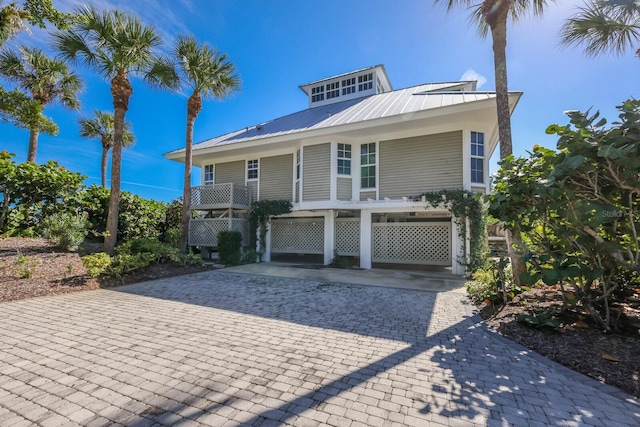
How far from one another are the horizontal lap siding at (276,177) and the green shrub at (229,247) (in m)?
2.59

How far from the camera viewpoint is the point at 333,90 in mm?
16312

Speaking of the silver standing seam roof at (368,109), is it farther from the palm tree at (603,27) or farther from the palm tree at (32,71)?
the palm tree at (32,71)

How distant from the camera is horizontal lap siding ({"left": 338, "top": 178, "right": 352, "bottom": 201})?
450 inches

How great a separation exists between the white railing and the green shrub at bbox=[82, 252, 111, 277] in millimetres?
5103

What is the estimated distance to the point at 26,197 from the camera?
980 cm

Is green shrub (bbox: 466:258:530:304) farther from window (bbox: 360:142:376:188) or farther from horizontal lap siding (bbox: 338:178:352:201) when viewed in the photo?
horizontal lap siding (bbox: 338:178:352:201)

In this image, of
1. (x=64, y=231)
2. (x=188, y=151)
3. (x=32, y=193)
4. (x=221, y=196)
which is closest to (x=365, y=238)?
(x=221, y=196)

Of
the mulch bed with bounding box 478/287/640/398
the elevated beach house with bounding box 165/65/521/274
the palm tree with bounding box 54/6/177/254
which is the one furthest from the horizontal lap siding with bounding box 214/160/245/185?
the mulch bed with bounding box 478/287/640/398

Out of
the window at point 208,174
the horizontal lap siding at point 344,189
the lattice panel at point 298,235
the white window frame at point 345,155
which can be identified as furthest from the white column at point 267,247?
the window at point 208,174

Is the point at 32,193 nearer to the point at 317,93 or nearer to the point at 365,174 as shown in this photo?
the point at 365,174

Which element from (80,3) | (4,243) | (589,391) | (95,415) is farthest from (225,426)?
(80,3)

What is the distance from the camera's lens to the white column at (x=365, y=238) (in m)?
11.2

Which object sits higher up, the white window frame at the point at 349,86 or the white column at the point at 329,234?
the white window frame at the point at 349,86

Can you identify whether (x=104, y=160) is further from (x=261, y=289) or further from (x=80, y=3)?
(x=261, y=289)
